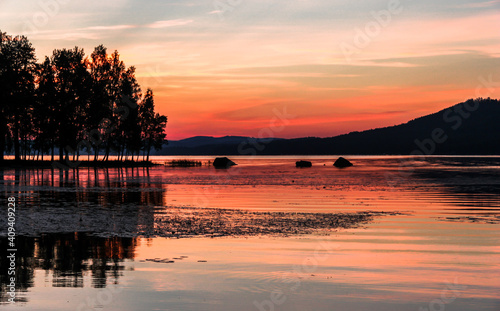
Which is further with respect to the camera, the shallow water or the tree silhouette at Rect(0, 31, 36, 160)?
the tree silhouette at Rect(0, 31, 36, 160)

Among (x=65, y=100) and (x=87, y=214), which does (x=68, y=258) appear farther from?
(x=65, y=100)

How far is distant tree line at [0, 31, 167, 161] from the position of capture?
104 meters

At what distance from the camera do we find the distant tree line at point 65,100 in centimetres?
10444

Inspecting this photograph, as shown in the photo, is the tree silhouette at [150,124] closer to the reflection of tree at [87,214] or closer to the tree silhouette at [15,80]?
the tree silhouette at [15,80]

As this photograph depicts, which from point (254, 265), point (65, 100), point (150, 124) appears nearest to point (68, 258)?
point (254, 265)

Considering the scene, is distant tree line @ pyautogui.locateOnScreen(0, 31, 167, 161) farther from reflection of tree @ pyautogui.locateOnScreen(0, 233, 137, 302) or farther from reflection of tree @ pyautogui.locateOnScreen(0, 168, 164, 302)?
reflection of tree @ pyautogui.locateOnScreen(0, 233, 137, 302)

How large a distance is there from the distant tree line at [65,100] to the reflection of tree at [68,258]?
89.9 metres

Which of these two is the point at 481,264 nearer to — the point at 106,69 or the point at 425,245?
the point at 425,245

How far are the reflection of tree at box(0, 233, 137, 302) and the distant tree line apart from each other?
89.9 metres


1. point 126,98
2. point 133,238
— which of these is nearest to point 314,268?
point 133,238

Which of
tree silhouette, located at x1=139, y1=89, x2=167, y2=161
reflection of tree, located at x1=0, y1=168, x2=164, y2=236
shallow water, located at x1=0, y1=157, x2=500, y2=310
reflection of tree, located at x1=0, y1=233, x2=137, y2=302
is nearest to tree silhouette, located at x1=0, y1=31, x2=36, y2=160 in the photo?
tree silhouette, located at x1=139, y1=89, x2=167, y2=161

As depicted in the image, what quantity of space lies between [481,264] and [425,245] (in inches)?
138

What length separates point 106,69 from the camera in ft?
418

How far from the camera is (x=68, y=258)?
1617 cm
